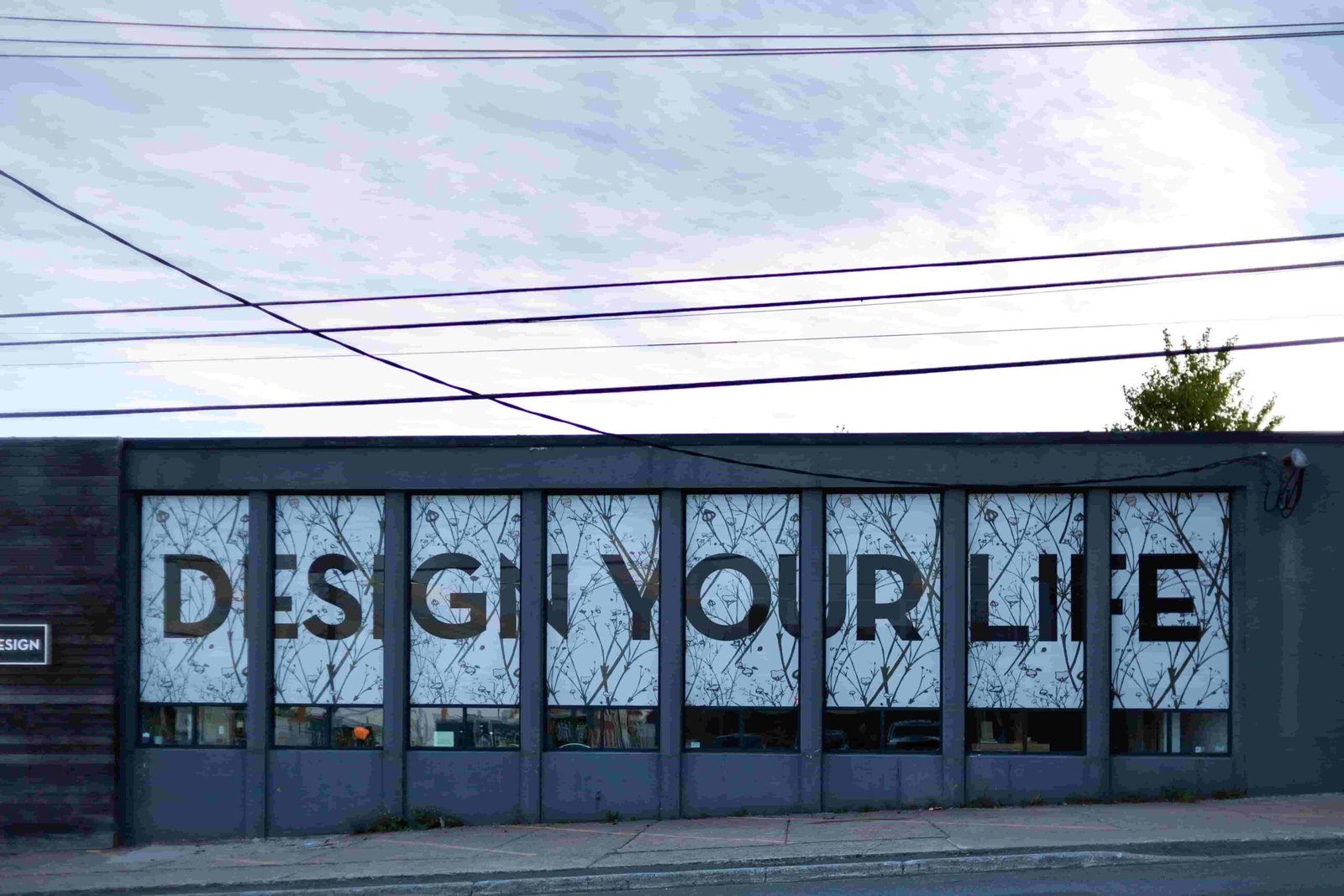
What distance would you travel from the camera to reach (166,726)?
1644 centimetres

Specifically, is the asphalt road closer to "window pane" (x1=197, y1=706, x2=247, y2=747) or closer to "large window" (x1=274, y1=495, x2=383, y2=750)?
"large window" (x1=274, y1=495, x2=383, y2=750)

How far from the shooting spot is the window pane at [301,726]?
16.3 m

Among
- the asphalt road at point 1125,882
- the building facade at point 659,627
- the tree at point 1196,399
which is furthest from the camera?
the tree at point 1196,399

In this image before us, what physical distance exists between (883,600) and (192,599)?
9.63 meters

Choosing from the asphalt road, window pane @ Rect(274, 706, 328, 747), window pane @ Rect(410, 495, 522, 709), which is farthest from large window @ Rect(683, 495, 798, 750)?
window pane @ Rect(274, 706, 328, 747)

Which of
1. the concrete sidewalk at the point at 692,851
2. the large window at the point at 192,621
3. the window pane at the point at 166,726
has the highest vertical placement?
the large window at the point at 192,621

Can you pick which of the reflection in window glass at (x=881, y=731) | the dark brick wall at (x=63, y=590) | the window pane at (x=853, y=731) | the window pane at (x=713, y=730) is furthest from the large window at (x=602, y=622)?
the dark brick wall at (x=63, y=590)

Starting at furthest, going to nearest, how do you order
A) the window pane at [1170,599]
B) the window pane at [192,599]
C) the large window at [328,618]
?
1. the window pane at [192,599]
2. the large window at [328,618]
3. the window pane at [1170,599]

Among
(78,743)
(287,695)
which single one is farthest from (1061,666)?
(78,743)

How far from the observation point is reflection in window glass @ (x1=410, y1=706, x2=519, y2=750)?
16.2 metres

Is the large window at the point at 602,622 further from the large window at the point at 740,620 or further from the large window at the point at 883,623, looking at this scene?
the large window at the point at 883,623

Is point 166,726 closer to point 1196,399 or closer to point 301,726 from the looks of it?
point 301,726

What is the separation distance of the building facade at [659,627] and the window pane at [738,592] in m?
0.04

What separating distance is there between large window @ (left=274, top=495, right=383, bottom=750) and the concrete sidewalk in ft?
5.38
